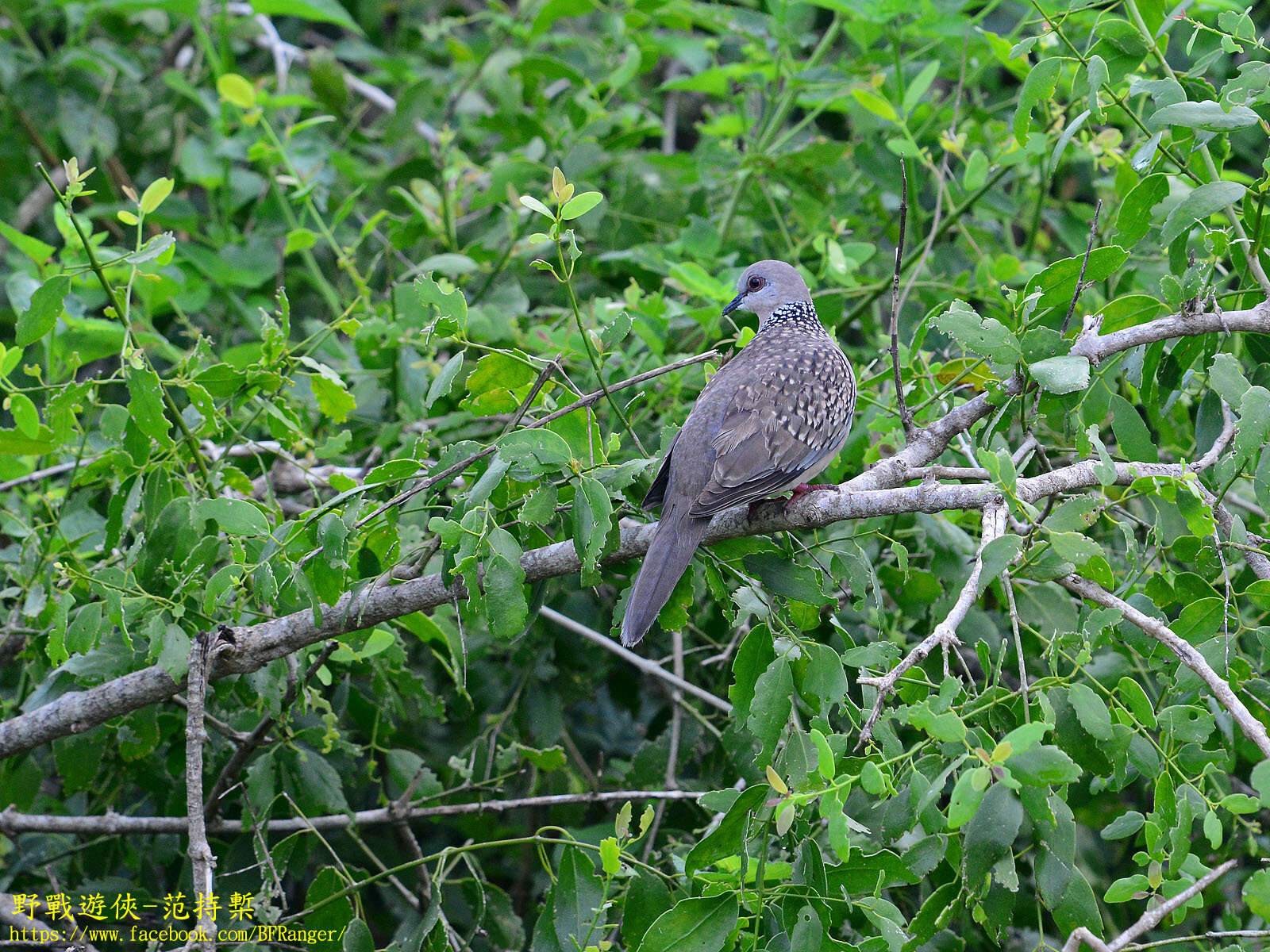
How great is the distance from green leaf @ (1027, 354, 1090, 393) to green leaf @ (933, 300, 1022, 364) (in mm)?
58

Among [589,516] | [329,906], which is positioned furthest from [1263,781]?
[329,906]

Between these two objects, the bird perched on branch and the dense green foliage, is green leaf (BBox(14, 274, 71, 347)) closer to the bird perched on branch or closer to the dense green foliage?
the dense green foliage

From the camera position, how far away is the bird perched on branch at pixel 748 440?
238cm

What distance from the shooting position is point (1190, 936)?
1.90 metres

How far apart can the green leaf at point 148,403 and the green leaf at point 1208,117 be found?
84.7 inches

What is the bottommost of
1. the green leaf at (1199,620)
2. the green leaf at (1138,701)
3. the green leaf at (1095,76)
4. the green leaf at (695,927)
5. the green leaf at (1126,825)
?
the green leaf at (1126,825)

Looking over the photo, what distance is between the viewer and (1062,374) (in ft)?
6.79

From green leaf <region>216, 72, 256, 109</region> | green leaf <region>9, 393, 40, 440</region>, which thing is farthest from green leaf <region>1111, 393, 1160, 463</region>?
green leaf <region>216, 72, 256, 109</region>

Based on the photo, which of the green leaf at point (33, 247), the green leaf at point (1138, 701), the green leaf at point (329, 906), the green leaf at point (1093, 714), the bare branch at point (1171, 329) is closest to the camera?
the green leaf at point (1093, 714)

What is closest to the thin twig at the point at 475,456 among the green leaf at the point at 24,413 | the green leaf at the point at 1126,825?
the green leaf at the point at 24,413

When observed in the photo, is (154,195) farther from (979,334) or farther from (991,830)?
(991,830)

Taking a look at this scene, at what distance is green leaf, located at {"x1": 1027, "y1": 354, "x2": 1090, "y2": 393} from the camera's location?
204cm

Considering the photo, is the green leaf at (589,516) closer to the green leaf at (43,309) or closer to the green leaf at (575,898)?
the green leaf at (575,898)

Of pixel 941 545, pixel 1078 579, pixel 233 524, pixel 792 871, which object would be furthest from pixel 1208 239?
pixel 233 524
